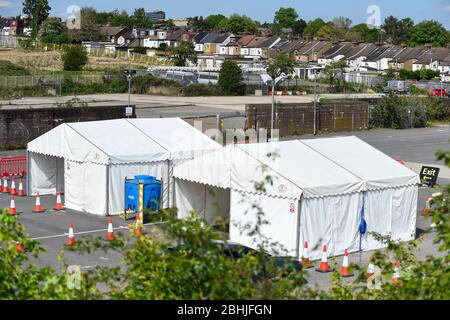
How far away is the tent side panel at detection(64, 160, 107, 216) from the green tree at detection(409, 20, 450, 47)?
140960mm

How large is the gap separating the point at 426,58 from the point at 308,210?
111 meters

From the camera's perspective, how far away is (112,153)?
75.0ft

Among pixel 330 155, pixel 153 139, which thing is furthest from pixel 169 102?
A: pixel 330 155

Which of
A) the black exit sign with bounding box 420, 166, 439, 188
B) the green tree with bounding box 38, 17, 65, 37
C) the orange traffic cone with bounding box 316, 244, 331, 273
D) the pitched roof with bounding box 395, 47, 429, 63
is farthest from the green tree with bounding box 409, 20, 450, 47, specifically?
the orange traffic cone with bounding box 316, 244, 331, 273

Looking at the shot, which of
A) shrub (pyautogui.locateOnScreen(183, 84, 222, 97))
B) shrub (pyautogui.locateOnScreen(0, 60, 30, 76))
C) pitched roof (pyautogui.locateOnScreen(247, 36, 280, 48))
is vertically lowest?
shrub (pyautogui.locateOnScreen(183, 84, 222, 97))

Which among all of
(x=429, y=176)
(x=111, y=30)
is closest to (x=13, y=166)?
(x=429, y=176)

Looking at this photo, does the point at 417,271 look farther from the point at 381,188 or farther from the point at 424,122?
the point at 424,122

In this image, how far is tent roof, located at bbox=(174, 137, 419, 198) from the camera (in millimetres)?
18297

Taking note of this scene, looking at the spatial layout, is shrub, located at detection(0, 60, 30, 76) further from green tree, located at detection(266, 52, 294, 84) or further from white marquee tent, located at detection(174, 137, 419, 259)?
white marquee tent, located at detection(174, 137, 419, 259)

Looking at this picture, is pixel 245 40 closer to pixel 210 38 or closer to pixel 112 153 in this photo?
pixel 210 38

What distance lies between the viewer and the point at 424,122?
54.6 meters

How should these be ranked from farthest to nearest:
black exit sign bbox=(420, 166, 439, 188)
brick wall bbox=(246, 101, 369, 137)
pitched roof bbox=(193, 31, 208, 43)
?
pitched roof bbox=(193, 31, 208, 43), brick wall bbox=(246, 101, 369, 137), black exit sign bbox=(420, 166, 439, 188)

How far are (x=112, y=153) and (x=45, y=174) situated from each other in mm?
4203

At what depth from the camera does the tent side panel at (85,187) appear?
2291 centimetres
